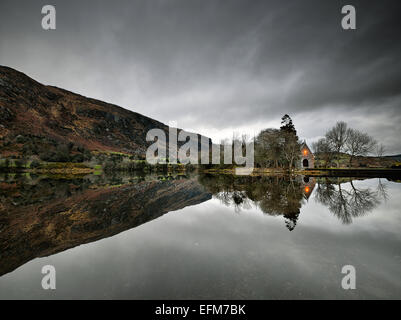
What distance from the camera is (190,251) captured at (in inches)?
187

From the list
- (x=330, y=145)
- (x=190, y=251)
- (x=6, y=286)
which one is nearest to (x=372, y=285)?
(x=190, y=251)

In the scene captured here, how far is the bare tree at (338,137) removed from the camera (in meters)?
48.3

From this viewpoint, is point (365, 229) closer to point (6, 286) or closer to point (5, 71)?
point (6, 286)

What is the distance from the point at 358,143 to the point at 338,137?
4538 millimetres

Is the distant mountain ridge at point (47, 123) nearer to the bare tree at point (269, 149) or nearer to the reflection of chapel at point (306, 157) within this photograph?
the bare tree at point (269, 149)

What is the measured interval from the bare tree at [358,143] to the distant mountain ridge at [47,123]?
331 feet

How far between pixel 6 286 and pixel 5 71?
640 ft

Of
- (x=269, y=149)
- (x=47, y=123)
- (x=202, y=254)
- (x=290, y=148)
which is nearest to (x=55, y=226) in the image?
(x=202, y=254)

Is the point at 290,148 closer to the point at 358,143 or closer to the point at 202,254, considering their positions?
the point at 358,143

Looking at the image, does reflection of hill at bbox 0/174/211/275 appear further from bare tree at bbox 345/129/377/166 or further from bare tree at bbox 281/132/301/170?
bare tree at bbox 345/129/377/166

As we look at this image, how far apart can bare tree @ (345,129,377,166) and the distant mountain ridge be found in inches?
3977

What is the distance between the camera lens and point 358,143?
46406 millimetres

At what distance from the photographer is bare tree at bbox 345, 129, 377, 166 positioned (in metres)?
46.2

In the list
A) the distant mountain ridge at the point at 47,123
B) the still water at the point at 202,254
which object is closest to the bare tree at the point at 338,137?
the still water at the point at 202,254
